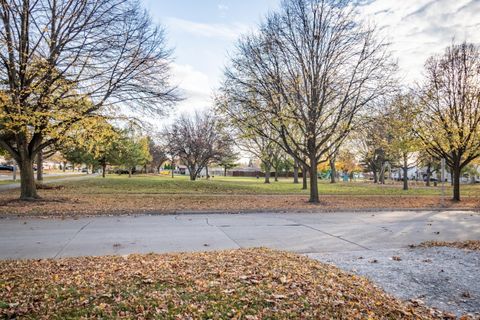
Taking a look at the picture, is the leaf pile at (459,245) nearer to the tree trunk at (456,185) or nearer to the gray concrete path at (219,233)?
the gray concrete path at (219,233)

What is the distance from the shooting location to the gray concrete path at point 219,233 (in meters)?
7.80

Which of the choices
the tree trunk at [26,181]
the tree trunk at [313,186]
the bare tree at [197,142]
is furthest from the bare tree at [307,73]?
the bare tree at [197,142]

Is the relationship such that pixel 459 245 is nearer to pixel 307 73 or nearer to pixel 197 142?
pixel 307 73

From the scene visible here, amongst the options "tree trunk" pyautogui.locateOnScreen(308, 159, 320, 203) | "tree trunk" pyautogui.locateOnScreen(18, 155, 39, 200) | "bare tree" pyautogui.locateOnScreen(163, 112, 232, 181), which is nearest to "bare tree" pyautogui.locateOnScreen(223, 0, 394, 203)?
"tree trunk" pyautogui.locateOnScreen(308, 159, 320, 203)

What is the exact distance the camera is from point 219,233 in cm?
970

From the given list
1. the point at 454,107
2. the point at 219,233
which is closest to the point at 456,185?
the point at 454,107

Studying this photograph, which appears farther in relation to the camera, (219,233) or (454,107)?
(454,107)

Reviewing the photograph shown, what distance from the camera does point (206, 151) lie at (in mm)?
43219

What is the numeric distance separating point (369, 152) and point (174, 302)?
45432 mm

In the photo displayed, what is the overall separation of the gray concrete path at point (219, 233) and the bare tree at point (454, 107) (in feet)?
28.1

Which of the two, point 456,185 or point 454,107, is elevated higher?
point 454,107

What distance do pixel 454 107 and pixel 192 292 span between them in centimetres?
2242

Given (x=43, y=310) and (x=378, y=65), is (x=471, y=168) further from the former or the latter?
(x=43, y=310)

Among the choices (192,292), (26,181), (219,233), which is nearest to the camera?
(192,292)
